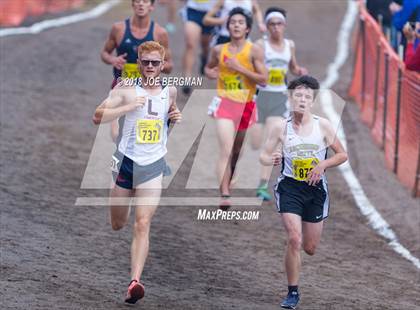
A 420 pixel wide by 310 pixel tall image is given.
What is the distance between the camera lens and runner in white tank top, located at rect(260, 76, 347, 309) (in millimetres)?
10688

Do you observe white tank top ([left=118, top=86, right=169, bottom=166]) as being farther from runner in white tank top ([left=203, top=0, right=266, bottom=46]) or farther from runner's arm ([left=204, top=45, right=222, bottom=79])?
runner in white tank top ([left=203, top=0, right=266, bottom=46])

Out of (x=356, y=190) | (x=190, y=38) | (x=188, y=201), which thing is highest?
(x=190, y=38)

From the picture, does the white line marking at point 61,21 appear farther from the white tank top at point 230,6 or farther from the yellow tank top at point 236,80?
the yellow tank top at point 236,80

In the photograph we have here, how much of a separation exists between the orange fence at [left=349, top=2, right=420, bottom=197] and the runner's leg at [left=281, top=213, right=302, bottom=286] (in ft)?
17.0

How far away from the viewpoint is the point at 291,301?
35.0 feet

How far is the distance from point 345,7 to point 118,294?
23.6 meters

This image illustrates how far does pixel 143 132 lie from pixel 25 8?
18670 mm

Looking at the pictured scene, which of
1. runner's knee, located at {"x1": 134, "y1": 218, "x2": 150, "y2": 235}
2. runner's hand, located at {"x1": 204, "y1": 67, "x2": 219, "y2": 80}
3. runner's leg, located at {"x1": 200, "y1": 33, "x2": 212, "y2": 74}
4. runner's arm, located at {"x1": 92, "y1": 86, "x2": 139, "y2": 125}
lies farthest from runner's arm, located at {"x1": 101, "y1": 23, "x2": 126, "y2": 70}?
runner's leg, located at {"x1": 200, "y1": 33, "x2": 212, "y2": 74}

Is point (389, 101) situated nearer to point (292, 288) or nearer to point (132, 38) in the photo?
point (132, 38)

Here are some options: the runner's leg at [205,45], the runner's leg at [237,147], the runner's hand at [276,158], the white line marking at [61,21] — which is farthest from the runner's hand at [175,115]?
the white line marking at [61,21]

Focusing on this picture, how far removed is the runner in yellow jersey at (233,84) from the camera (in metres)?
14.3

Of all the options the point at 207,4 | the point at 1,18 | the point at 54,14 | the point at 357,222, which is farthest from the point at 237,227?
the point at 54,14

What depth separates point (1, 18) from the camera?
2689 cm

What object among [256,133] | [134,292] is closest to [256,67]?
[256,133]
